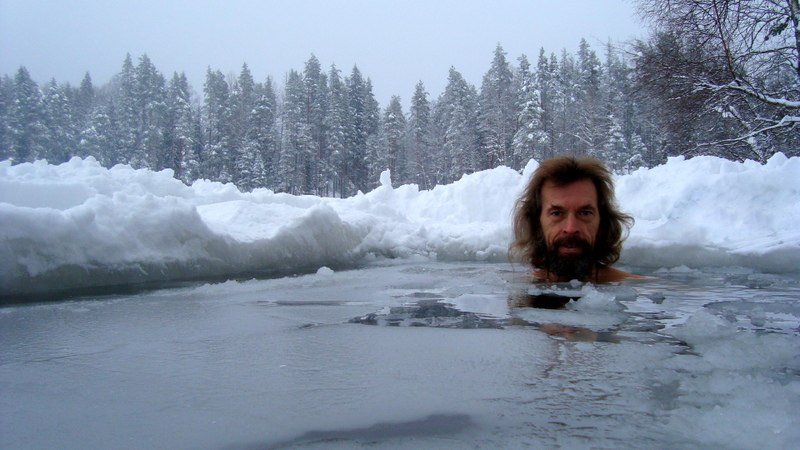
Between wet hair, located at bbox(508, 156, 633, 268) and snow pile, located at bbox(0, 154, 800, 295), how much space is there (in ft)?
10.2

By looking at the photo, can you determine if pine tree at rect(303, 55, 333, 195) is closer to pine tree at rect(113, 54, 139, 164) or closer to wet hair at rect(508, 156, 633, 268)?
pine tree at rect(113, 54, 139, 164)

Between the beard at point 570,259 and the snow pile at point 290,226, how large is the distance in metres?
3.50

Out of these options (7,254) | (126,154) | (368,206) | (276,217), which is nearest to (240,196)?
(276,217)

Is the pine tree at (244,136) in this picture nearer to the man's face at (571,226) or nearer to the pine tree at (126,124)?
the pine tree at (126,124)

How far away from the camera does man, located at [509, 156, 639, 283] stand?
144 inches

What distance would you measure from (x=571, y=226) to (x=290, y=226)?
13.3 feet

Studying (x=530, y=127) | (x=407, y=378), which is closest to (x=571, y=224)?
(x=407, y=378)

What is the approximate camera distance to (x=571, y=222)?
11.7 feet

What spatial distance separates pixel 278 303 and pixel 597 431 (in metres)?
2.45

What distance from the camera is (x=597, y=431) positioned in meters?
1.02

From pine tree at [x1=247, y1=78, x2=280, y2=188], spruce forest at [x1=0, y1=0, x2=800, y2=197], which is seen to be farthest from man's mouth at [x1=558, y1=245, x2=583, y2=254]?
pine tree at [x1=247, y1=78, x2=280, y2=188]

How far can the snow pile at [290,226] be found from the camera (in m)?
4.17

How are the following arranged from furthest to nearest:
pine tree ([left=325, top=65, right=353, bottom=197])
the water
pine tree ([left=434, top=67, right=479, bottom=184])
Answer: pine tree ([left=325, top=65, right=353, bottom=197]) → pine tree ([left=434, top=67, right=479, bottom=184]) → the water

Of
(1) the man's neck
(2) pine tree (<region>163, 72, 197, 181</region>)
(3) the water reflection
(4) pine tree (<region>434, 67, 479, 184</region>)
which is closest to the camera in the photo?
(3) the water reflection
